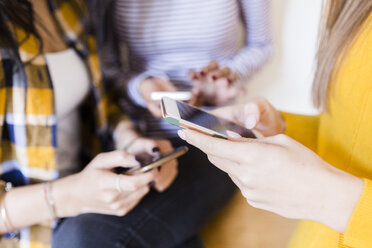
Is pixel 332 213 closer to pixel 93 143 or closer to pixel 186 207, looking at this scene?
pixel 186 207

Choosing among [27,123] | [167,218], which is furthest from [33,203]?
[167,218]

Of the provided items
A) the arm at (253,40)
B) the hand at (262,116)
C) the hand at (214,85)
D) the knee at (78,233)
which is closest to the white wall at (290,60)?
the arm at (253,40)

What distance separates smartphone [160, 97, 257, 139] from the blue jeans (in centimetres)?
24

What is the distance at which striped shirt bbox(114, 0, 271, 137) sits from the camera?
0.81 metres

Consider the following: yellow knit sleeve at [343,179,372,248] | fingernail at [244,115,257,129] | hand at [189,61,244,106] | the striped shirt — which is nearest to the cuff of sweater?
the striped shirt

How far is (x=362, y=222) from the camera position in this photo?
1.23ft

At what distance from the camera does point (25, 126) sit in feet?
2.08

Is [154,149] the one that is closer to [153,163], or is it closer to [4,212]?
[153,163]

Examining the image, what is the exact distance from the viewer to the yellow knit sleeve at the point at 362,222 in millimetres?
370

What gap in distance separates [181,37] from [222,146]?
52 centimetres

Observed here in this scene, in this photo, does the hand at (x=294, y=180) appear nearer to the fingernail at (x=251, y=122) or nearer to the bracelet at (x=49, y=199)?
the fingernail at (x=251, y=122)

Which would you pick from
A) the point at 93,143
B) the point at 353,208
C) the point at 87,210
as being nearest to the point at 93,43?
the point at 93,143

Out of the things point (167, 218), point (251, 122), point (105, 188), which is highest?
point (251, 122)

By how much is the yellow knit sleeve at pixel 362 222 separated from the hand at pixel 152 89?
1.51ft
